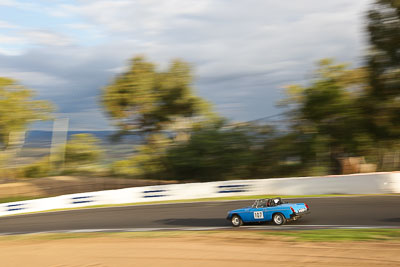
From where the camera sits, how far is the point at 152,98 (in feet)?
109

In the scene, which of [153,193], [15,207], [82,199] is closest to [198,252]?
[153,193]

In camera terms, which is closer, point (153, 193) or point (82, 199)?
point (153, 193)

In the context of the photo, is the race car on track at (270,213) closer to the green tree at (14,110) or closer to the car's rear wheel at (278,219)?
the car's rear wheel at (278,219)

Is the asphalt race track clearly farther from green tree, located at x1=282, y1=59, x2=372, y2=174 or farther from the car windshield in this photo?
green tree, located at x1=282, y1=59, x2=372, y2=174

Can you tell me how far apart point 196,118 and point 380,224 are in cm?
2232

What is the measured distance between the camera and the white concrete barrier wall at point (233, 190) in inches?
695

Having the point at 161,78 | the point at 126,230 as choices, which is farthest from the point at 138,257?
the point at 161,78

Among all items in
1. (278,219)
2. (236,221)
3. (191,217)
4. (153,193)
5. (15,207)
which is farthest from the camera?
(15,207)

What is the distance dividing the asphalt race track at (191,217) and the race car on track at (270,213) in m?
0.23

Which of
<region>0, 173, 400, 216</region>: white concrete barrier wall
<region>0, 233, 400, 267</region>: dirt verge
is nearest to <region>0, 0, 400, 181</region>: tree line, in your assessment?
<region>0, 173, 400, 216</region>: white concrete barrier wall

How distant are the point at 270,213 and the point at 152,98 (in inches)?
899

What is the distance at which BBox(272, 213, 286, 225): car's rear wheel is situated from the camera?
38.1 ft

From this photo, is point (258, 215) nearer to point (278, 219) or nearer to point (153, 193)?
point (278, 219)

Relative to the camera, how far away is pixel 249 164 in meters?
28.2
